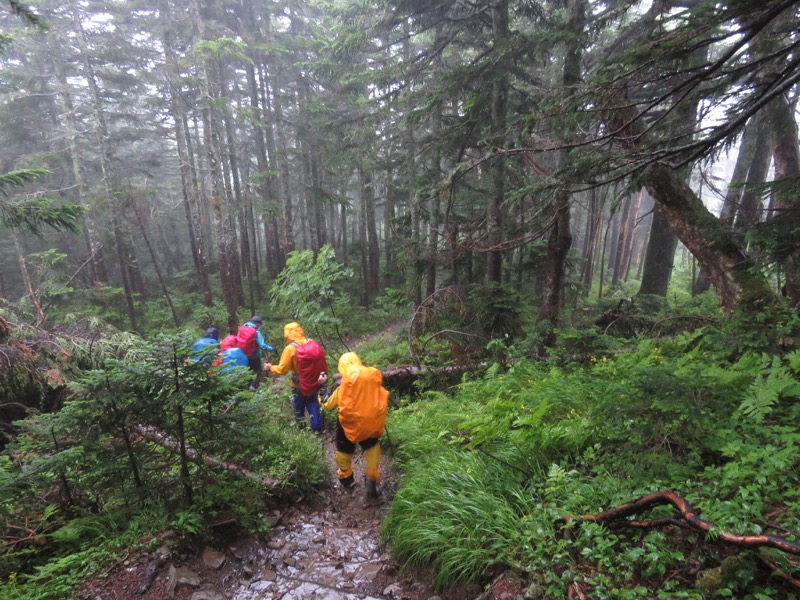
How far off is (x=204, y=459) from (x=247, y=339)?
4498 millimetres

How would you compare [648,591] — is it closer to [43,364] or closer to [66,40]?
[43,364]

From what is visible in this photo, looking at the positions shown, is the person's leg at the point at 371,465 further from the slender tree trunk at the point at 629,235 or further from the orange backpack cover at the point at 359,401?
the slender tree trunk at the point at 629,235

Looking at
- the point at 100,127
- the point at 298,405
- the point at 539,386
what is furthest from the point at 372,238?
the point at 539,386

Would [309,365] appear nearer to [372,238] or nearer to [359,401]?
[359,401]

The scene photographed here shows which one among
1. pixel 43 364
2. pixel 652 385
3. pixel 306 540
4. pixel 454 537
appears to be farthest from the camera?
pixel 43 364

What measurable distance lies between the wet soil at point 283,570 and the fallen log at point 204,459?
1.35ft

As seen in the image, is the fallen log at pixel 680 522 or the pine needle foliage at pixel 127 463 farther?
the pine needle foliage at pixel 127 463

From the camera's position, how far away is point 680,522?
2438 mm

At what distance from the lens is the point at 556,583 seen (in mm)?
2525

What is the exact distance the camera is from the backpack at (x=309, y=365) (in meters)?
6.64

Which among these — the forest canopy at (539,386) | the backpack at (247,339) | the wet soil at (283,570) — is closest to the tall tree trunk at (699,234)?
the forest canopy at (539,386)

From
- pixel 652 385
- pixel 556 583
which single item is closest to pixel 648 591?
pixel 556 583

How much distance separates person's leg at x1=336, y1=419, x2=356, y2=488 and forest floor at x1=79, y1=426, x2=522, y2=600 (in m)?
0.67

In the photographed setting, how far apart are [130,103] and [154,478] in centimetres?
2548
